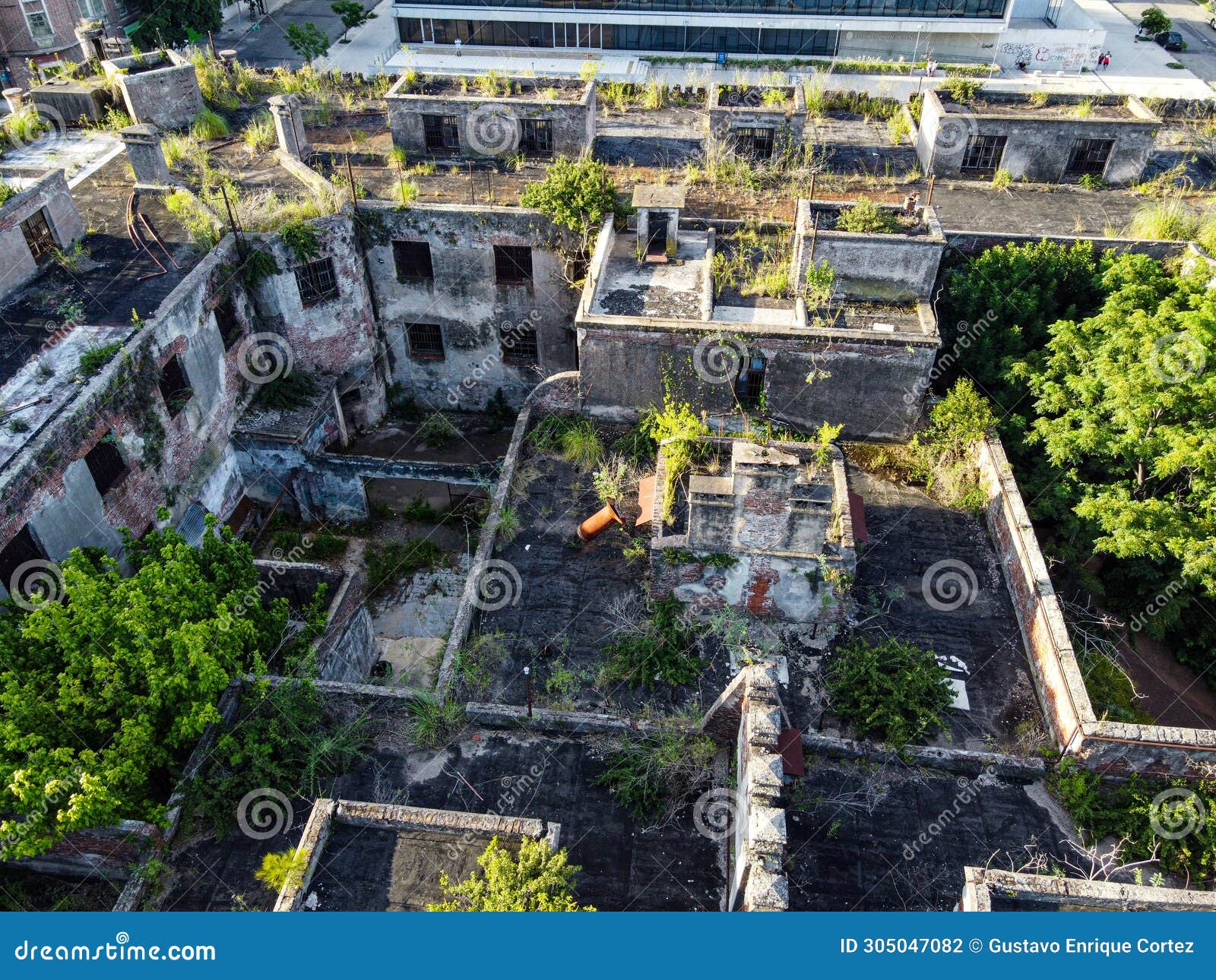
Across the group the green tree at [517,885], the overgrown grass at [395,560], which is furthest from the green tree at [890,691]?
the overgrown grass at [395,560]

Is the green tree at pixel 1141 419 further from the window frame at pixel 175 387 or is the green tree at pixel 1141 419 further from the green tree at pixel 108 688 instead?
the window frame at pixel 175 387

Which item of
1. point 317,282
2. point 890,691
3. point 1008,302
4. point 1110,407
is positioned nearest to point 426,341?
point 317,282

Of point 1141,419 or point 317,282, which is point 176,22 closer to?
point 317,282
